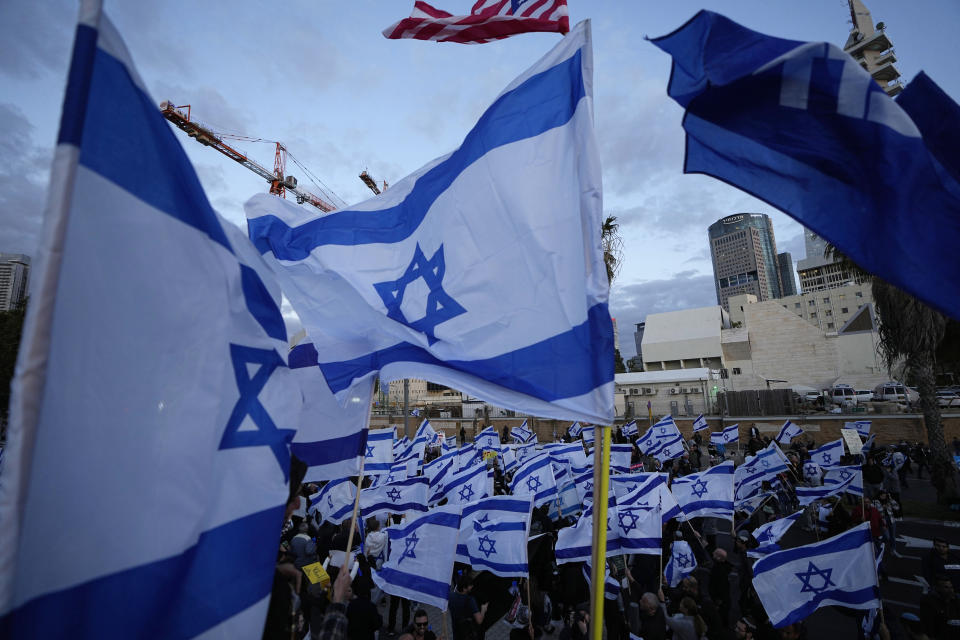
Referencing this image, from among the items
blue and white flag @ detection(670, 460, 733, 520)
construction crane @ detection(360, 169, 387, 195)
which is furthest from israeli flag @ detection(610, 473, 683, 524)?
construction crane @ detection(360, 169, 387, 195)

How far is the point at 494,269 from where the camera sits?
13.4ft

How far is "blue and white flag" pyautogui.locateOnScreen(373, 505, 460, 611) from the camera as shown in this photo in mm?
6062

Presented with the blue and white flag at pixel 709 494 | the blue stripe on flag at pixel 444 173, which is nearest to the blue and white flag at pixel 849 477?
the blue and white flag at pixel 709 494

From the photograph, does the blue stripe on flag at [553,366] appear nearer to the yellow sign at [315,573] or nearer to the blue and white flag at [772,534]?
the yellow sign at [315,573]

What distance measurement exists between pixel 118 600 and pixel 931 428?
2134 centimetres

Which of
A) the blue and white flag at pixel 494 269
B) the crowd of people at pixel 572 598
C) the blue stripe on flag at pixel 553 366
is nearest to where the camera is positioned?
the blue stripe on flag at pixel 553 366

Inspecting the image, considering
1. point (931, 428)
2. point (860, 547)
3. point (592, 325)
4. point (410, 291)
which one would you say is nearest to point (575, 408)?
point (592, 325)

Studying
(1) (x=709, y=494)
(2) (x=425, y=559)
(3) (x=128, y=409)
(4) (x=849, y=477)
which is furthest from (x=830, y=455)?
(3) (x=128, y=409)

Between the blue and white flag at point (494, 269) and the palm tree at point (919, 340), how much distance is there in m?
15.0

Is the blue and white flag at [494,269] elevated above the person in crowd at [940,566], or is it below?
above

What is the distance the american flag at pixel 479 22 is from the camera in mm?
4559

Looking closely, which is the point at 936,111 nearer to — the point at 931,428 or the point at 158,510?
the point at 158,510

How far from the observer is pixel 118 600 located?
1837 millimetres

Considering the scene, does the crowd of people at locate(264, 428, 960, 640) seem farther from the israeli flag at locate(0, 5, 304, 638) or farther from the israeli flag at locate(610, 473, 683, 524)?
the israeli flag at locate(0, 5, 304, 638)
